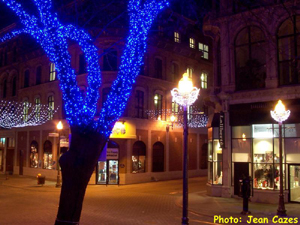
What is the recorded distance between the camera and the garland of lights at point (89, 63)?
812 cm

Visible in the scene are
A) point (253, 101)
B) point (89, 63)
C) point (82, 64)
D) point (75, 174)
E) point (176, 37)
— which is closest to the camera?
point (75, 174)

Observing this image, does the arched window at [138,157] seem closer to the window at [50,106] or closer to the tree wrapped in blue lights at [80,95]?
the window at [50,106]

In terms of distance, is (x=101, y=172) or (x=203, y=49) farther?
(x=203, y=49)

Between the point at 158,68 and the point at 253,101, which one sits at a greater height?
the point at 158,68

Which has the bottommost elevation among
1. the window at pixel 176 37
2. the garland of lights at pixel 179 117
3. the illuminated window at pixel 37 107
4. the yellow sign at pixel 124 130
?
the yellow sign at pixel 124 130

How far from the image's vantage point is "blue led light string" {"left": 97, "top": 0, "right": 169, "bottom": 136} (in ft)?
27.1

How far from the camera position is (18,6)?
8492 millimetres

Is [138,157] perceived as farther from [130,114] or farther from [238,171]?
[238,171]

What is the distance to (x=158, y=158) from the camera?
3281cm

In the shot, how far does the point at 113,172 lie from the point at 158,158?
210 inches

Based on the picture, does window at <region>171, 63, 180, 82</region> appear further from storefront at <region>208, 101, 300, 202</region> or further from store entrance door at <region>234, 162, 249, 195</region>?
store entrance door at <region>234, 162, 249, 195</region>

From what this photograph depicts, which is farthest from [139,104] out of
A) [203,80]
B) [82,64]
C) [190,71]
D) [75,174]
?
[75,174]

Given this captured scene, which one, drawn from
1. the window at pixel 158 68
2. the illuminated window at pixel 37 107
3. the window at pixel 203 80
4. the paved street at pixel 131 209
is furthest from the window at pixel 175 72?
the paved street at pixel 131 209

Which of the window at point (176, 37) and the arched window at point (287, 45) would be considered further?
the window at point (176, 37)
